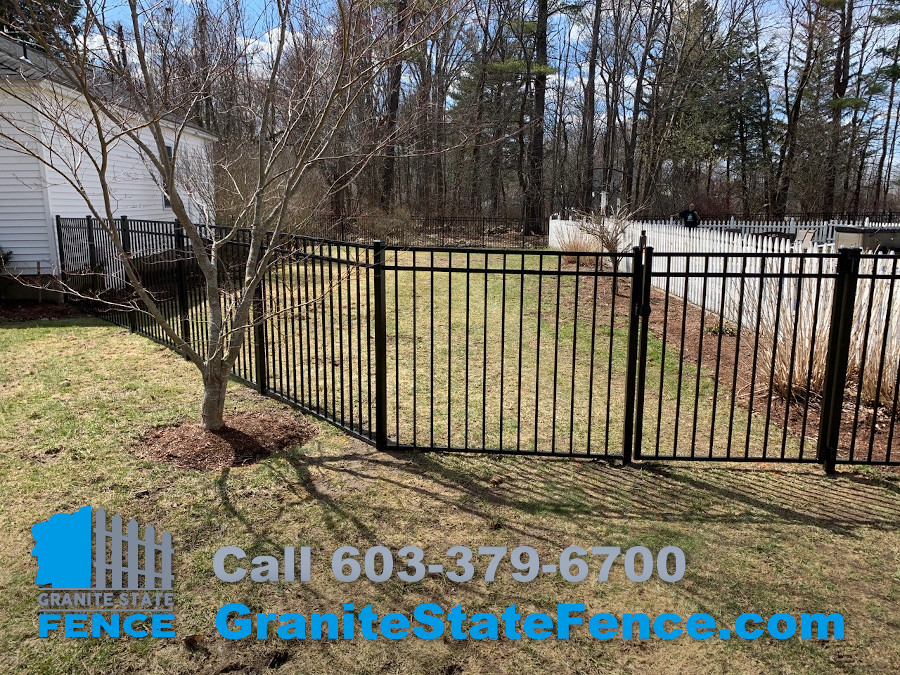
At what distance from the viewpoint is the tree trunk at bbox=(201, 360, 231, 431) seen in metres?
4.63

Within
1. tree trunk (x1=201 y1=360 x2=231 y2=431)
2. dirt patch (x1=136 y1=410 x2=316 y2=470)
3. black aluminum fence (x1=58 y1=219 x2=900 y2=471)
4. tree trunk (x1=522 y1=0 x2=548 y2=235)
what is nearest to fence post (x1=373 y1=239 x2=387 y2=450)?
black aluminum fence (x1=58 y1=219 x2=900 y2=471)

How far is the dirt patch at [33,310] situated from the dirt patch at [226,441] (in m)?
6.07

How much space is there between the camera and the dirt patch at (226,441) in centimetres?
439

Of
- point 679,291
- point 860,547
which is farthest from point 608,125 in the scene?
point 860,547

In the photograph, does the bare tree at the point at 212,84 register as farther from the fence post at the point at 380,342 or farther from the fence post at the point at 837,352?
the fence post at the point at 837,352

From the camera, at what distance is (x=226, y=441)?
463 cm

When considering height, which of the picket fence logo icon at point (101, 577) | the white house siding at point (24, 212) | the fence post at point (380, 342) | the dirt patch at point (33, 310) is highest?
the white house siding at point (24, 212)

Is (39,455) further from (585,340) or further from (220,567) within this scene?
(585,340)

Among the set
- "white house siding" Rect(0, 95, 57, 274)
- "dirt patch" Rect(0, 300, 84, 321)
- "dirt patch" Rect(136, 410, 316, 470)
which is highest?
"white house siding" Rect(0, 95, 57, 274)

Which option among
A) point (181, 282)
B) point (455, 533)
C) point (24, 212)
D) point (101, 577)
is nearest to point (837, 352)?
point (455, 533)

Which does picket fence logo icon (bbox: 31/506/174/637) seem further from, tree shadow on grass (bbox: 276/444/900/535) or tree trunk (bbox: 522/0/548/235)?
tree trunk (bbox: 522/0/548/235)

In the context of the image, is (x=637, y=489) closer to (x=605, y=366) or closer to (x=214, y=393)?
(x=214, y=393)

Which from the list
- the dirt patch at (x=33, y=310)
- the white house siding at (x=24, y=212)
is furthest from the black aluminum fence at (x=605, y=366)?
the white house siding at (x=24, y=212)

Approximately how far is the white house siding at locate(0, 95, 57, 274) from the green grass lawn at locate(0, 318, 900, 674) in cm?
692
